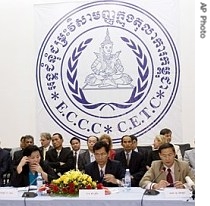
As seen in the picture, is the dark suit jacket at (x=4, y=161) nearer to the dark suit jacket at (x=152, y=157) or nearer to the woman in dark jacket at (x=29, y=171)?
the woman in dark jacket at (x=29, y=171)

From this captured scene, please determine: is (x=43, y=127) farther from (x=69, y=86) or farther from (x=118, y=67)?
(x=118, y=67)

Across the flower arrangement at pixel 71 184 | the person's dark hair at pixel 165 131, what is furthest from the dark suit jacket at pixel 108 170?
the person's dark hair at pixel 165 131

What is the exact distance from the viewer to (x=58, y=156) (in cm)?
679

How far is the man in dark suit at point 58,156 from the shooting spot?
6.52m

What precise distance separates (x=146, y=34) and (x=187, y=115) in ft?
4.92

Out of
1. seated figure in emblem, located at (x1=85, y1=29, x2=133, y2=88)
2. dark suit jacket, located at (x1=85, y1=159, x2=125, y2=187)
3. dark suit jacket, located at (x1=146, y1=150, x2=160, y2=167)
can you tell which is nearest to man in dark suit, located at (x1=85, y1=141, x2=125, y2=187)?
dark suit jacket, located at (x1=85, y1=159, x2=125, y2=187)

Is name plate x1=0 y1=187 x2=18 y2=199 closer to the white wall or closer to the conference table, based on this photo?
the conference table

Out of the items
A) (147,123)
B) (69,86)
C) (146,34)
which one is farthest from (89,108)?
(146,34)

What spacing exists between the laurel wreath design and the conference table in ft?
12.0

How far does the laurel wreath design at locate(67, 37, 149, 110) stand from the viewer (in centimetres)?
748

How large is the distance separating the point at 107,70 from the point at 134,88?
564 mm

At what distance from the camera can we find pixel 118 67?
24.9 feet

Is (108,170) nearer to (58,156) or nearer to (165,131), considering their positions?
(58,156)

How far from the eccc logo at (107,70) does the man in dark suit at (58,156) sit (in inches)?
31.4
